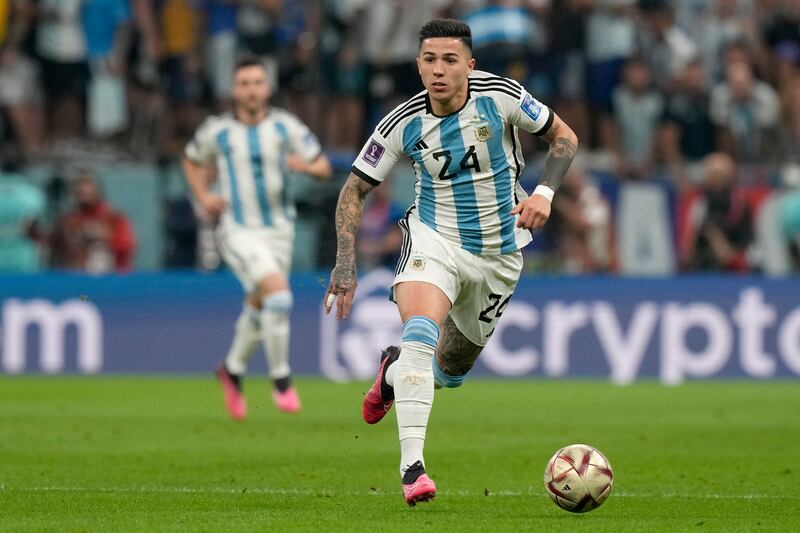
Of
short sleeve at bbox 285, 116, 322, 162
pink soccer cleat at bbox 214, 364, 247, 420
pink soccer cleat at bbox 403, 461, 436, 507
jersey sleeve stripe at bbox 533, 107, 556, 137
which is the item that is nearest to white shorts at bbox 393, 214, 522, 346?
jersey sleeve stripe at bbox 533, 107, 556, 137

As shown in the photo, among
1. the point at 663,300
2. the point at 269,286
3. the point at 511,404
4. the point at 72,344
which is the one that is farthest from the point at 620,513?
the point at 72,344

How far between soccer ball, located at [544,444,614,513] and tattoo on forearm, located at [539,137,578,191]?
4.89 ft

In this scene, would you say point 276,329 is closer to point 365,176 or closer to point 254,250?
point 254,250

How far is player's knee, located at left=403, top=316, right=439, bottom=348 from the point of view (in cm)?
814

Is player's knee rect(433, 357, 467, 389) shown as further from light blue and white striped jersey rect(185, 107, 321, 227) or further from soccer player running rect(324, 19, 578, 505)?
light blue and white striped jersey rect(185, 107, 321, 227)

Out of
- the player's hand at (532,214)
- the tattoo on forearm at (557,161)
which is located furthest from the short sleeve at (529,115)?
the player's hand at (532,214)

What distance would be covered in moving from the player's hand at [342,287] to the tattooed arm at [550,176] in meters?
0.93

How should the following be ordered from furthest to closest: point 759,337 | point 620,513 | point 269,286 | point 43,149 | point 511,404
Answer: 1. point 43,149
2. point 759,337
3. point 511,404
4. point 269,286
5. point 620,513

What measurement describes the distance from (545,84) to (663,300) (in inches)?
142

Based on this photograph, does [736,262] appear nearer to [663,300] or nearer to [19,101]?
[663,300]

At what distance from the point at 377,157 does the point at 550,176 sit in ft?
3.05

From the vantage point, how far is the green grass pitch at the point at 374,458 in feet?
25.2

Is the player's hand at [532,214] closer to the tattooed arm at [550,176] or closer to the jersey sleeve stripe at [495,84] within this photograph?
the tattooed arm at [550,176]

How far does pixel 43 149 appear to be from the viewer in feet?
65.3
